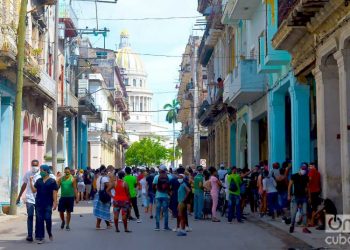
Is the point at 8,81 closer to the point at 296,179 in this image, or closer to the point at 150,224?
the point at 150,224

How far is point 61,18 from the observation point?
40.2m

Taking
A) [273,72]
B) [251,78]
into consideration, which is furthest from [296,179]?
[251,78]

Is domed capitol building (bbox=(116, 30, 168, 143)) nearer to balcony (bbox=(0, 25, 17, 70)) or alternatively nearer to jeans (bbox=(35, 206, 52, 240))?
balcony (bbox=(0, 25, 17, 70))

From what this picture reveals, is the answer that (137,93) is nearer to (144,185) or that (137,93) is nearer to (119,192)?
(144,185)

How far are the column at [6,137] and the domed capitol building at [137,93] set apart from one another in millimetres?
142228

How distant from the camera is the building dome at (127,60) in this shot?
16988 cm

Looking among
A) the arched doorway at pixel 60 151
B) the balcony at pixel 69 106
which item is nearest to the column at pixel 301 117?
the balcony at pixel 69 106

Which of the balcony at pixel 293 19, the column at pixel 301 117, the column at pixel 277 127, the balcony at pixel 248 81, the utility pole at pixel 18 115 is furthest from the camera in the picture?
the balcony at pixel 248 81

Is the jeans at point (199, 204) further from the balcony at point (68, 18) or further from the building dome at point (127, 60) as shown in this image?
the building dome at point (127, 60)

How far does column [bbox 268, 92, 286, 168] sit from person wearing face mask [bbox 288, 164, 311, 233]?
901 cm

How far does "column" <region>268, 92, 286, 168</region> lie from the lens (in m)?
26.5

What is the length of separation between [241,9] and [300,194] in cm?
1294

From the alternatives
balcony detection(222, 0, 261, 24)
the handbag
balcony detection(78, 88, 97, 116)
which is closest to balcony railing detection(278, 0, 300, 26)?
Answer: balcony detection(222, 0, 261, 24)

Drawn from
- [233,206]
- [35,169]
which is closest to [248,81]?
[233,206]
